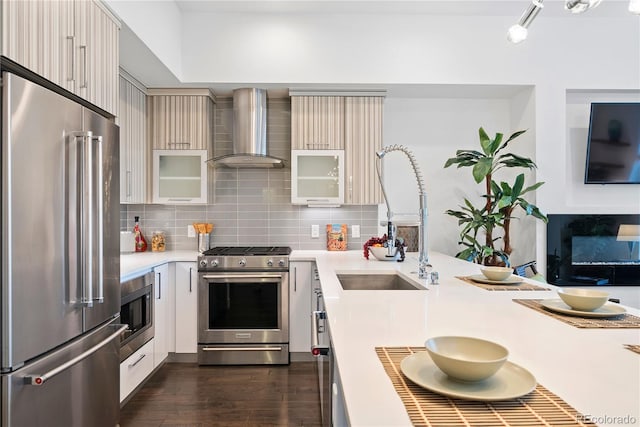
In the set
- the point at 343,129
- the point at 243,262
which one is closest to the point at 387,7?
the point at 343,129

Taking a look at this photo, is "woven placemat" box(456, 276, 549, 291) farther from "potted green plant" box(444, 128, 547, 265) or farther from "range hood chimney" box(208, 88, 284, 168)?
"range hood chimney" box(208, 88, 284, 168)

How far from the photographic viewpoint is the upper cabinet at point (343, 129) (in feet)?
11.4

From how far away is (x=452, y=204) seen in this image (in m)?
3.87

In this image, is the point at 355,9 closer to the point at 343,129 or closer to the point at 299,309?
the point at 343,129

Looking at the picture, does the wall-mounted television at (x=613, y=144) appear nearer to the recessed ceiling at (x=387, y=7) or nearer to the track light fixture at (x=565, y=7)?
the recessed ceiling at (x=387, y=7)

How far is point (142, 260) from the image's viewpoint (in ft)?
9.77

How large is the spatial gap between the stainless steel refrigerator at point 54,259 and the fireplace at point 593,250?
3.50m

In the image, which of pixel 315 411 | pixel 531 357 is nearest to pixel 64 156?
pixel 531 357

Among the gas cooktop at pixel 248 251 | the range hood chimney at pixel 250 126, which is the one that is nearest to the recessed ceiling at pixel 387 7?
the range hood chimney at pixel 250 126

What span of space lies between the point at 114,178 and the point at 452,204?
3.05 metres

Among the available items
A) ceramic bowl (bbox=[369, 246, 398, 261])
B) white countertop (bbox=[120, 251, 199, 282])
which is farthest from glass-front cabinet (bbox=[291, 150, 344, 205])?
white countertop (bbox=[120, 251, 199, 282])

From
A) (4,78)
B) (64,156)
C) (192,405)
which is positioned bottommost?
(192,405)

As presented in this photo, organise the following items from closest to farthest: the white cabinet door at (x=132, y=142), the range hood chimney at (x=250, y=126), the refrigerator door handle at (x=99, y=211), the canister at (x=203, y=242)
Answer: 1. the refrigerator door handle at (x=99, y=211)
2. the white cabinet door at (x=132, y=142)
3. the range hood chimney at (x=250, y=126)
4. the canister at (x=203, y=242)

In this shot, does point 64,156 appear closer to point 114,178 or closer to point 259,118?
point 114,178
